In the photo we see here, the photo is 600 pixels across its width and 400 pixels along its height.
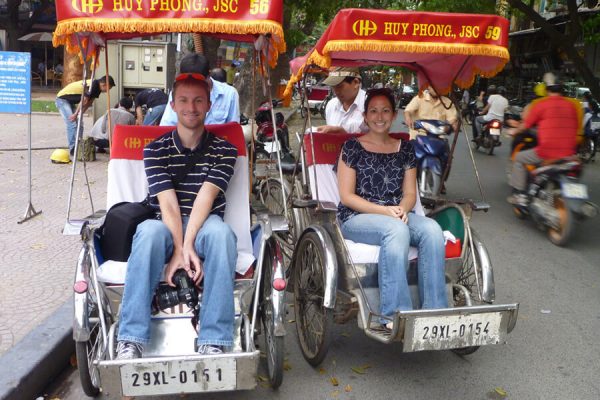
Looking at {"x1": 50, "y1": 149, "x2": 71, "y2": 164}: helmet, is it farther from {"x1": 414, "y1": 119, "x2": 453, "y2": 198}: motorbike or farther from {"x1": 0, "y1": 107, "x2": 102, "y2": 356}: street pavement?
{"x1": 414, "y1": 119, "x2": 453, "y2": 198}: motorbike

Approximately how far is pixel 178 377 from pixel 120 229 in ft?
3.31

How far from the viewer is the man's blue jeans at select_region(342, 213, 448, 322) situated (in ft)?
11.8

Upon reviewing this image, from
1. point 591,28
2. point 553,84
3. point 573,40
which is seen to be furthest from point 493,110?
point 553,84

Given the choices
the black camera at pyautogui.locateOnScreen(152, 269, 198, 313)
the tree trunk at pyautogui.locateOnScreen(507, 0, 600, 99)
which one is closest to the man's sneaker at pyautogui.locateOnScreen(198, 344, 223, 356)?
the black camera at pyautogui.locateOnScreen(152, 269, 198, 313)

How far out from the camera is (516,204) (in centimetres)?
783

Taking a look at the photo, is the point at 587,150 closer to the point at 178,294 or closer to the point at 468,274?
the point at 468,274

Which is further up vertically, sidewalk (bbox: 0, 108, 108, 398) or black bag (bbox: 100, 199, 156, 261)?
black bag (bbox: 100, 199, 156, 261)

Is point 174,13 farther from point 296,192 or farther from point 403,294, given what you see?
point 296,192

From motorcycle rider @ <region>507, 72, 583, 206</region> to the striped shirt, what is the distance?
4.72 m

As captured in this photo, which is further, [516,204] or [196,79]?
[516,204]

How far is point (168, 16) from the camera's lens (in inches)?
138

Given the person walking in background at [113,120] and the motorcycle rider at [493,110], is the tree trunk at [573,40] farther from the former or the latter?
the person walking in background at [113,120]

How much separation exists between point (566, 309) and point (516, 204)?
10.0ft

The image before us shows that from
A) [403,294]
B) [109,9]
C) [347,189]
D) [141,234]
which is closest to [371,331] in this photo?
[403,294]
